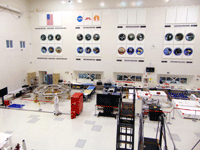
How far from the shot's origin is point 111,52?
15422mm

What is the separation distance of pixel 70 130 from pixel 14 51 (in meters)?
10.3

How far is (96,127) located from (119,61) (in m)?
8.28

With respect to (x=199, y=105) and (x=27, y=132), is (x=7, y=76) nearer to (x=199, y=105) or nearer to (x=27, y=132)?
(x=27, y=132)

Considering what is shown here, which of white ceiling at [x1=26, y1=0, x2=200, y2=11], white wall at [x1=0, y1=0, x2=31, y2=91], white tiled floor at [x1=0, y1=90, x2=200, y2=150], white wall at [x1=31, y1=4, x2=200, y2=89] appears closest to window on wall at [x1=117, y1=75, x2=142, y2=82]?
white wall at [x1=31, y1=4, x2=200, y2=89]

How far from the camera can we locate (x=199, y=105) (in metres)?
11.0

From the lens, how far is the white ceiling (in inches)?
540

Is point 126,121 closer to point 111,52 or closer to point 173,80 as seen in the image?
point 111,52

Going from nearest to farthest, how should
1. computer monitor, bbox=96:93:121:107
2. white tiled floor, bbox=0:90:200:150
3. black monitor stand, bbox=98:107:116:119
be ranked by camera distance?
white tiled floor, bbox=0:90:200:150
black monitor stand, bbox=98:107:116:119
computer monitor, bbox=96:93:121:107

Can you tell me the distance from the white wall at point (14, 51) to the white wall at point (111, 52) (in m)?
1.05

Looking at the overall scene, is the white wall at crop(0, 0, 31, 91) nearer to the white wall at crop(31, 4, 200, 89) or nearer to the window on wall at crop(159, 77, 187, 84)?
the white wall at crop(31, 4, 200, 89)

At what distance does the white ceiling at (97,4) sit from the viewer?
45.0 feet

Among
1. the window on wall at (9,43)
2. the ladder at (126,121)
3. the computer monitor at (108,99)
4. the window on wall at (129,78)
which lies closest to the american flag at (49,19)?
the window on wall at (9,43)

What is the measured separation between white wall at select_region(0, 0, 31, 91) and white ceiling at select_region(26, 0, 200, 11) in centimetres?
166

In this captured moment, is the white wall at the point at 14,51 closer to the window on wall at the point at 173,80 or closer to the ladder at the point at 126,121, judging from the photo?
the ladder at the point at 126,121
